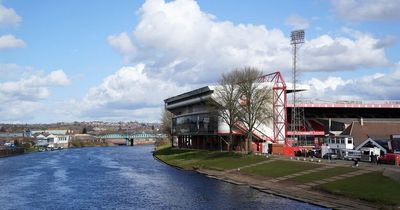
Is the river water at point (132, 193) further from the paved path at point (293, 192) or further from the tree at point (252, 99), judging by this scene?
the tree at point (252, 99)

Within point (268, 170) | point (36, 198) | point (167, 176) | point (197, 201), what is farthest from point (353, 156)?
point (36, 198)

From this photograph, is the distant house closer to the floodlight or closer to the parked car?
the parked car

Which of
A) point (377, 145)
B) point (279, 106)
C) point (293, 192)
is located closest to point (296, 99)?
point (279, 106)

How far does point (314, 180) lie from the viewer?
6912 cm

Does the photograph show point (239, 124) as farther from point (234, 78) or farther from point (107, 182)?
point (107, 182)

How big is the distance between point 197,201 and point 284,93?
2976 inches

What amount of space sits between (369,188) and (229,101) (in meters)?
61.6

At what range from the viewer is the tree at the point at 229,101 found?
383ft

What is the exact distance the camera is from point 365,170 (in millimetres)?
69250

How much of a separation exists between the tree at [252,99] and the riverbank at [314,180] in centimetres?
974

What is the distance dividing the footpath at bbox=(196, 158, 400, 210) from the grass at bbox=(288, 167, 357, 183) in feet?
4.53

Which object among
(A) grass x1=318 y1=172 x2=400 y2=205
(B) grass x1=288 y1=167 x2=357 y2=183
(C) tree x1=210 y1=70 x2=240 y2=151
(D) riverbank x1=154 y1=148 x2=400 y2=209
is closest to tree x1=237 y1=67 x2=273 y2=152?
(C) tree x1=210 y1=70 x2=240 y2=151

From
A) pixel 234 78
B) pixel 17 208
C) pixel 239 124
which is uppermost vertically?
pixel 234 78

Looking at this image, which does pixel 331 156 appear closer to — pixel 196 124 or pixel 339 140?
pixel 339 140
